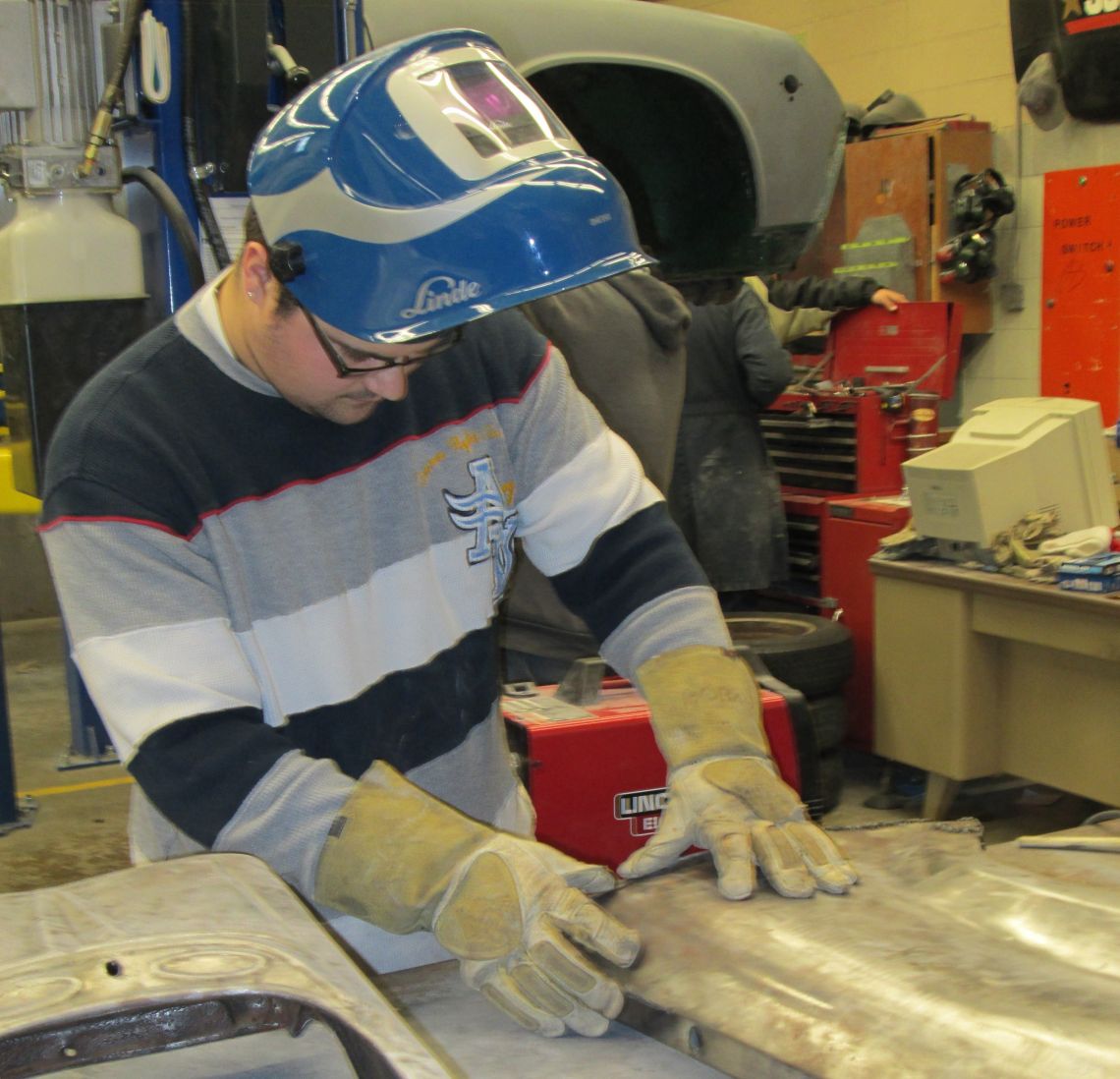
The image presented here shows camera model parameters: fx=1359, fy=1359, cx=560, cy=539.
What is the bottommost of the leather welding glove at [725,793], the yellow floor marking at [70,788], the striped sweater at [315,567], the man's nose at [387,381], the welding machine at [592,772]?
the yellow floor marking at [70,788]

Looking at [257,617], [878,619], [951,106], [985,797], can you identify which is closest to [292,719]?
[257,617]

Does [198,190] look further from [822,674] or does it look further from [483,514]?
[822,674]

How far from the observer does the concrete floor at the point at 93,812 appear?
3.63 metres

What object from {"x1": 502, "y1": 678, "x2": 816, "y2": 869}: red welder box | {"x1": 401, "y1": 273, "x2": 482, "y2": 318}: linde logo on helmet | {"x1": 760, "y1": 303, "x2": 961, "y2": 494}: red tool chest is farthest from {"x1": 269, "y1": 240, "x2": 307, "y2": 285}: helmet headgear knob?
{"x1": 760, "y1": 303, "x2": 961, "y2": 494}: red tool chest

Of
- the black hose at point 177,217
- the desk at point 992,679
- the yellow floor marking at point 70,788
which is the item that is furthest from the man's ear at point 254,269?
the yellow floor marking at point 70,788

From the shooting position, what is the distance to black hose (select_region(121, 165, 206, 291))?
1.99 m

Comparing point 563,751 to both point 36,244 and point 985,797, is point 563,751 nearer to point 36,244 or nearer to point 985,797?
point 36,244

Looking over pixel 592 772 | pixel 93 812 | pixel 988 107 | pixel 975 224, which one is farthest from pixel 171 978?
pixel 988 107

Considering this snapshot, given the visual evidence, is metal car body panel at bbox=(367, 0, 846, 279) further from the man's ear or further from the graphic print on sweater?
the man's ear

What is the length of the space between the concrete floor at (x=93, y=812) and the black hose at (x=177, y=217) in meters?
1.81

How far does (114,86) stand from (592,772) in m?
1.36

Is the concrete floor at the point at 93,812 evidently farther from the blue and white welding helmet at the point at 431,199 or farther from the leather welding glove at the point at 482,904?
the blue and white welding helmet at the point at 431,199

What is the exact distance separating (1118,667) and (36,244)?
8.14ft

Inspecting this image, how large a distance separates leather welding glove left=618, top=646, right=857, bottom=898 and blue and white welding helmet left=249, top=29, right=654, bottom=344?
0.49 meters
